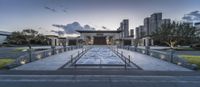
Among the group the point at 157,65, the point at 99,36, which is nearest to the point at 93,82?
the point at 157,65

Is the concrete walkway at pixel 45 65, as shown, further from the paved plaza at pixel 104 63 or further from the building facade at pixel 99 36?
the building facade at pixel 99 36

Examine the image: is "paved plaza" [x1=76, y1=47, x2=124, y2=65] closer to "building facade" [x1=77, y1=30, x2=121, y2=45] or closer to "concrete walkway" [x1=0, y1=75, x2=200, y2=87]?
"concrete walkway" [x1=0, y1=75, x2=200, y2=87]

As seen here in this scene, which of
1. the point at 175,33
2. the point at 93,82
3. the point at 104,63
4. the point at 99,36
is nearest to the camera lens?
the point at 93,82

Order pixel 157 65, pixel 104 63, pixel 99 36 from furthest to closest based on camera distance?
1. pixel 99 36
2. pixel 104 63
3. pixel 157 65

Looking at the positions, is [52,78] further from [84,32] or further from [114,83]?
[84,32]

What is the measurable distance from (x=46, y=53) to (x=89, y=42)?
3397 inches

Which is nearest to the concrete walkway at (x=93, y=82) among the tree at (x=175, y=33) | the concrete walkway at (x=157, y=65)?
the concrete walkway at (x=157, y=65)

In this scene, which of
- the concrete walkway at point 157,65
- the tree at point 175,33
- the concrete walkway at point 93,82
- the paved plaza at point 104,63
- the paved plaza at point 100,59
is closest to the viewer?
the concrete walkway at point 93,82

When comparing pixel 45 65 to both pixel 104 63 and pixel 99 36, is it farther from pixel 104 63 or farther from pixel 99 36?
pixel 99 36

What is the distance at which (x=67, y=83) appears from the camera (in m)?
9.84

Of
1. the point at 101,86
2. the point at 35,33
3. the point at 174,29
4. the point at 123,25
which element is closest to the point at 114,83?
the point at 101,86

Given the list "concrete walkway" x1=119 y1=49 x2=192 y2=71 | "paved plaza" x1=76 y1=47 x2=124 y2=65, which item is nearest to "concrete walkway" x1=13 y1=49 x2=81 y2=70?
"paved plaza" x1=76 y1=47 x2=124 y2=65

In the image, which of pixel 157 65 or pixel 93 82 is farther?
pixel 157 65

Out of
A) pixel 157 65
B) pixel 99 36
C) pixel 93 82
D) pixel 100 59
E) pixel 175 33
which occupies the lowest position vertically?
pixel 93 82
